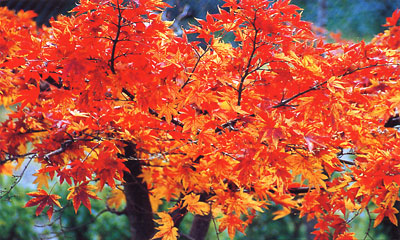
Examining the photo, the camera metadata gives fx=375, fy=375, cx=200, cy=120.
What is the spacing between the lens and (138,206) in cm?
239

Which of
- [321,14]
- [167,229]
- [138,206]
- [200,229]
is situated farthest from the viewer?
[321,14]

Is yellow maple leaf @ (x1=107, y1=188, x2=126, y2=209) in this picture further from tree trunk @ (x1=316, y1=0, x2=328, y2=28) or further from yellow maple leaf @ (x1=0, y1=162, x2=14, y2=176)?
tree trunk @ (x1=316, y1=0, x2=328, y2=28)

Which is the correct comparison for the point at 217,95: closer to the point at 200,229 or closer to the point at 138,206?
the point at 138,206

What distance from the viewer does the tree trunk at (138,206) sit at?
7.56ft

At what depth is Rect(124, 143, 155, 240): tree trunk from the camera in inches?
90.7

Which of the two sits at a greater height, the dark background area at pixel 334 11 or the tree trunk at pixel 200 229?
the dark background area at pixel 334 11

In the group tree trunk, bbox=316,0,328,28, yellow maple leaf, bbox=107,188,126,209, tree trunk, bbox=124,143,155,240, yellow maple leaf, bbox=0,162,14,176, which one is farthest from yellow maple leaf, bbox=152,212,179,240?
tree trunk, bbox=316,0,328,28

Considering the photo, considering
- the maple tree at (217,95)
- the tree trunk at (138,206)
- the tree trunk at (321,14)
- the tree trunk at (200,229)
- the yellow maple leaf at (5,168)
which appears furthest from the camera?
the tree trunk at (321,14)

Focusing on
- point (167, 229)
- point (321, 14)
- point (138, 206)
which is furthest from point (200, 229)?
point (321, 14)

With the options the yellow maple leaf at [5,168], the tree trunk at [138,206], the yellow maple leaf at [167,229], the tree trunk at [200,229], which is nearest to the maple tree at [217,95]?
the yellow maple leaf at [167,229]

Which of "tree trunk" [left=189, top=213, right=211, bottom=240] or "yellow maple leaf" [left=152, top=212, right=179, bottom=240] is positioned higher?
"yellow maple leaf" [left=152, top=212, right=179, bottom=240]

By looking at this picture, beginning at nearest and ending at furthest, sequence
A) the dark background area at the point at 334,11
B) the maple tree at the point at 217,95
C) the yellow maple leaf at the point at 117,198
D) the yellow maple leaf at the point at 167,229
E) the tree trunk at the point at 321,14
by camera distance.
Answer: the maple tree at the point at 217,95 → the yellow maple leaf at the point at 167,229 → the yellow maple leaf at the point at 117,198 → the dark background area at the point at 334,11 → the tree trunk at the point at 321,14

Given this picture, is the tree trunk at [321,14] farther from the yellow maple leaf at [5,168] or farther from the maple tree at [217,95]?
the yellow maple leaf at [5,168]

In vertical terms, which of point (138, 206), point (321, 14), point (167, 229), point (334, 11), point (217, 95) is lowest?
point (138, 206)
